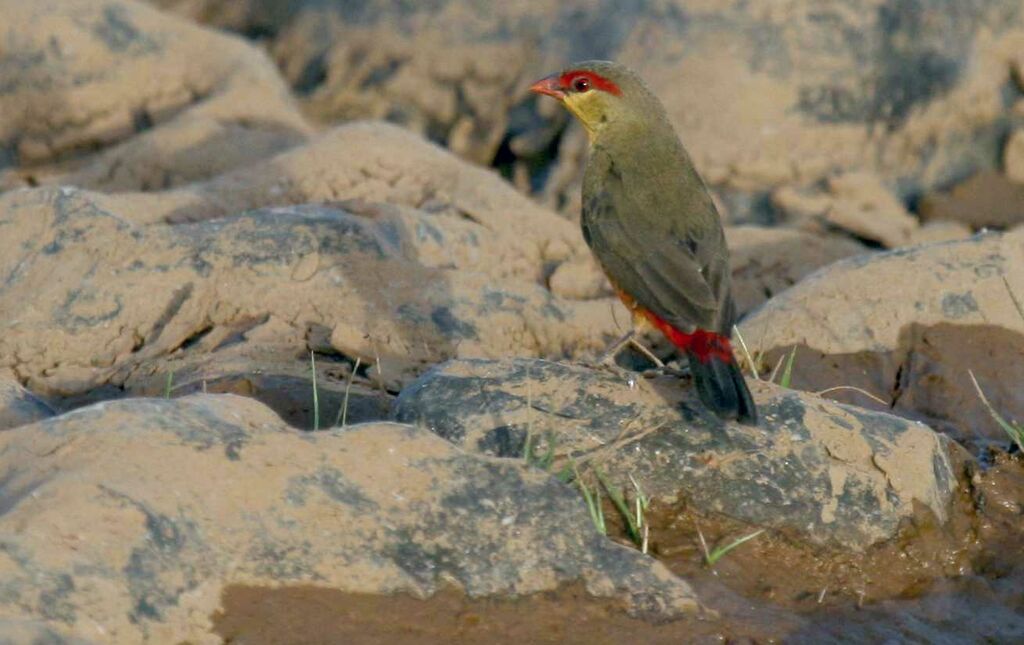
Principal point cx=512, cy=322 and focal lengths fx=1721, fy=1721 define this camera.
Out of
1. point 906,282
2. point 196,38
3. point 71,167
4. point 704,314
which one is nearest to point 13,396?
point 704,314

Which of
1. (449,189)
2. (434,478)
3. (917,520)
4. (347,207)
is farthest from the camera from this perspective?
(449,189)

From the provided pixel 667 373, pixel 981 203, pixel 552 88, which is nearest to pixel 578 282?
pixel 552 88

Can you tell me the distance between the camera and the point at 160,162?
8070mm

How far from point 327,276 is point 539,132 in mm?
3557

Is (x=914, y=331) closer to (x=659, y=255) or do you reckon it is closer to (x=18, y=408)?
(x=659, y=255)

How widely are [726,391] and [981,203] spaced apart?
4823mm

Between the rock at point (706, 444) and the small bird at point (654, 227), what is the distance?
6.8 inches

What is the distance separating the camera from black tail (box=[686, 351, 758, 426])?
4566 millimetres

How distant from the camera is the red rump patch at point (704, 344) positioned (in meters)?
4.80

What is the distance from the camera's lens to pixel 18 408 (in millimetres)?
4812

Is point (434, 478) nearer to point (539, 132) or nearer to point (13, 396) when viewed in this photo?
point (13, 396)

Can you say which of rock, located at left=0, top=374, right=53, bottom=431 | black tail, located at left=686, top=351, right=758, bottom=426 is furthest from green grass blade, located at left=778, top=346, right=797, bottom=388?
rock, located at left=0, top=374, right=53, bottom=431

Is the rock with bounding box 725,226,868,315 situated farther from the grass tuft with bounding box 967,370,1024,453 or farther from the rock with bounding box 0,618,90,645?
the rock with bounding box 0,618,90,645

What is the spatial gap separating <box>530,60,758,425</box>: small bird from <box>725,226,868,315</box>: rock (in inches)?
57.2
